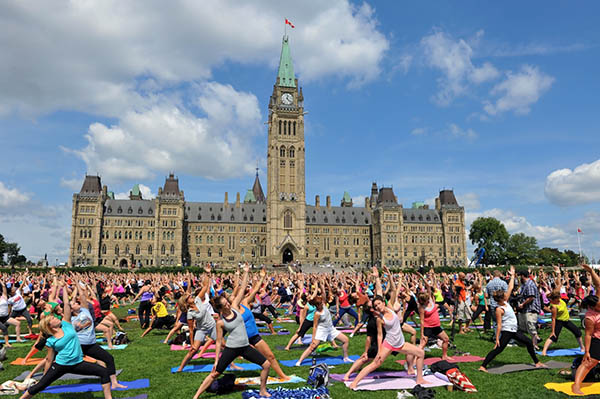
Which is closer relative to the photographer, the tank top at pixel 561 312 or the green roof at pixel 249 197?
the tank top at pixel 561 312

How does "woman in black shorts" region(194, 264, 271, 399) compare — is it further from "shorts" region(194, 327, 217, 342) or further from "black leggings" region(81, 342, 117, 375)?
"shorts" region(194, 327, 217, 342)

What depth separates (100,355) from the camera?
28.5 ft

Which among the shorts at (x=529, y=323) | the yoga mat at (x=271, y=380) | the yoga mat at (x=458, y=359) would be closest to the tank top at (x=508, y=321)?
the yoga mat at (x=458, y=359)

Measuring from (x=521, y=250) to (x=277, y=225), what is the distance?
2393 inches

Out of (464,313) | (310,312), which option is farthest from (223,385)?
(464,313)

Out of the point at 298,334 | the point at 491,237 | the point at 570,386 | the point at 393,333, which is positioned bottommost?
the point at 570,386

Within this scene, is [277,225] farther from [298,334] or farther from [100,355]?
[100,355]

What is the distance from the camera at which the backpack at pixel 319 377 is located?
8875 mm

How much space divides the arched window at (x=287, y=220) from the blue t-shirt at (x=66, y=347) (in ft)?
285

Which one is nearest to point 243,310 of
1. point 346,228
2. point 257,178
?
point 346,228

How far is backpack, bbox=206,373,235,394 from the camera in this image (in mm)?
9234

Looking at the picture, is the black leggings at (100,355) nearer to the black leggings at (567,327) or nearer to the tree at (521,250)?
the black leggings at (567,327)

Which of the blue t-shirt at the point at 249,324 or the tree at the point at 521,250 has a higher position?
the tree at the point at 521,250

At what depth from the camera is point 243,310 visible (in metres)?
8.85
